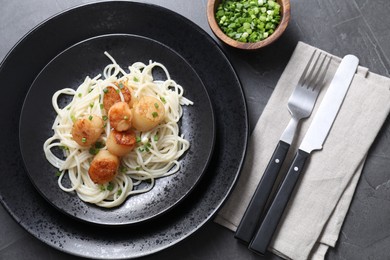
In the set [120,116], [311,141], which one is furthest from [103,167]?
[311,141]

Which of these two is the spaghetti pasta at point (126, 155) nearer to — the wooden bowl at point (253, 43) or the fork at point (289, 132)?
the wooden bowl at point (253, 43)

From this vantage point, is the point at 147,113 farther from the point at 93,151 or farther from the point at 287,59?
the point at 287,59

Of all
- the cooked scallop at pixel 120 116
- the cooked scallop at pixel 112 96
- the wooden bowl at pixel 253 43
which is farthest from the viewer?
the wooden bowl at pixel 253 43

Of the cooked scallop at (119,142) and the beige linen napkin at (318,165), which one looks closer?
the cooked scallop at (119,142)

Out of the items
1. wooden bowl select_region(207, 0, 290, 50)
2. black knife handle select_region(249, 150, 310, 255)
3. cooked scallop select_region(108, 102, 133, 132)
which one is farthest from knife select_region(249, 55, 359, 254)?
cooked scallop select_region(108, 102, 133, 132)

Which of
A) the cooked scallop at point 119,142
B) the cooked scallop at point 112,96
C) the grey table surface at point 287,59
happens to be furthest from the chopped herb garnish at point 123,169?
the grey table surface at point 287,59

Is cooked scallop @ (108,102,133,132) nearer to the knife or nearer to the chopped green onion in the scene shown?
the chopped green onion
